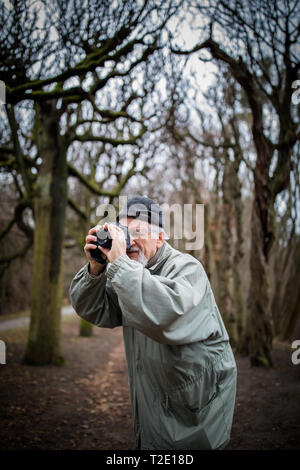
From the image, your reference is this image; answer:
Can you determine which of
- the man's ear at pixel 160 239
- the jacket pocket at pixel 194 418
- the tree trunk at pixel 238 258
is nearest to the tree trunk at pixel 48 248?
the tree trunk at pixel 238 258

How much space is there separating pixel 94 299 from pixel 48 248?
18.2 ft

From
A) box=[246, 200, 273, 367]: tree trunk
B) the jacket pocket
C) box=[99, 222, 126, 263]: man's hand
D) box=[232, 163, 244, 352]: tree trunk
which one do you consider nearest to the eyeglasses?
box=[99, 222, 126, 263]: man's hand

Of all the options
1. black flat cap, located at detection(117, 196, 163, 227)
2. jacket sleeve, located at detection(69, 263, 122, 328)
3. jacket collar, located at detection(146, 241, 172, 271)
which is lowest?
jacket sleeve, located at detection(69, 263, 122, 328)

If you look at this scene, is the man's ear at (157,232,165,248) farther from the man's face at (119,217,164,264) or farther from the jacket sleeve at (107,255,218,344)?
the jacket sleeve at (107,255,218,344)

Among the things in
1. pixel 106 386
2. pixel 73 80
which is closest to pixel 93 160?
pixel 73 80

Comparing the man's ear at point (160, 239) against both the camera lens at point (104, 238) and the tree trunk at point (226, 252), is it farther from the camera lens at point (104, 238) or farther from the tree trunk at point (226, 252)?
the tree trunk at point (226, 252)

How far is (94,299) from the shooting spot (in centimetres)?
197

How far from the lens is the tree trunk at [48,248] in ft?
23.2

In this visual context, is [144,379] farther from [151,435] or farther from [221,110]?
[221,110]

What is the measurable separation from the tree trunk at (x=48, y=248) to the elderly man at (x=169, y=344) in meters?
5.55

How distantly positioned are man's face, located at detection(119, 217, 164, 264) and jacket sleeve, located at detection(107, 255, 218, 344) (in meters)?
0.36

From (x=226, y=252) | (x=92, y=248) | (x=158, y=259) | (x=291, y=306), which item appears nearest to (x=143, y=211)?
(x=158, y=259)

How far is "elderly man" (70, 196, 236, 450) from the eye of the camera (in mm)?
1464

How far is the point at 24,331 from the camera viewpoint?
1310cm
